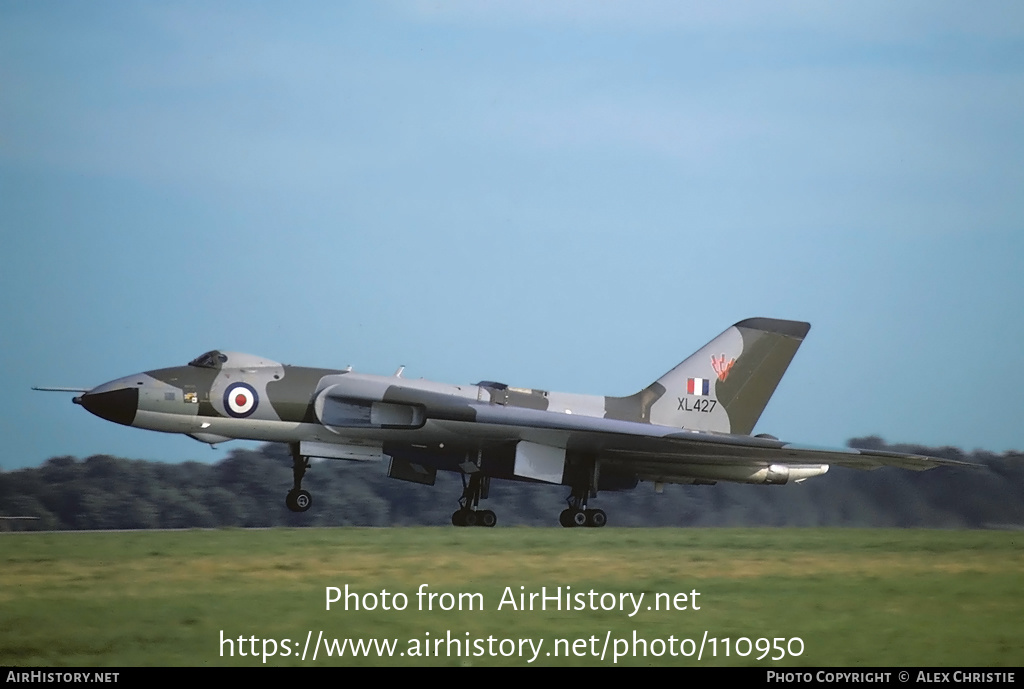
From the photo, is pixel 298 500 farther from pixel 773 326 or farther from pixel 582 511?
pixel 773 326

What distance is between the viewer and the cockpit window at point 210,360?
58.9 feet

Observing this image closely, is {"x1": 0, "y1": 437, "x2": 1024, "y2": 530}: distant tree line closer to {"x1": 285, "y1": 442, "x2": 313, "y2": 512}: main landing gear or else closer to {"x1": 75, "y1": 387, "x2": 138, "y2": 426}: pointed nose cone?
{"x1": 75, "y1": 387, "x2": 138, "y2": 426}: pointed nose cone

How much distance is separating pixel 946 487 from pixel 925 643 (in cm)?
1506

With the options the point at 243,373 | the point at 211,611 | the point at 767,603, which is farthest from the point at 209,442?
the point at 767,603

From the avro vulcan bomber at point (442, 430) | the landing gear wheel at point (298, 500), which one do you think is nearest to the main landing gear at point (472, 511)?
the avro vulcan bomber at point (442, 430)

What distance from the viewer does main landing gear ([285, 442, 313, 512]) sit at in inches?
707

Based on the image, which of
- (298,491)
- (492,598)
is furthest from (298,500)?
(492,598)

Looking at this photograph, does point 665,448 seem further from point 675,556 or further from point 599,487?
point 675,556

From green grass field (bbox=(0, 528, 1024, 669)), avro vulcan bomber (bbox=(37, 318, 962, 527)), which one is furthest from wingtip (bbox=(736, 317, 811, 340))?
green grass field (bbox=(0, 528, 1024, 669))

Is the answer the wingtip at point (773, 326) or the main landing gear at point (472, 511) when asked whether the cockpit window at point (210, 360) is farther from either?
the wingtip at point (773, 326)

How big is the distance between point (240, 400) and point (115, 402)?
1804 mm

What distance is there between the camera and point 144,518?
25156 millimetres

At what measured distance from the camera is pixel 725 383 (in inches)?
818

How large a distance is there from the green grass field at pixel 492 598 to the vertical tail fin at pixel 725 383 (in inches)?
242
